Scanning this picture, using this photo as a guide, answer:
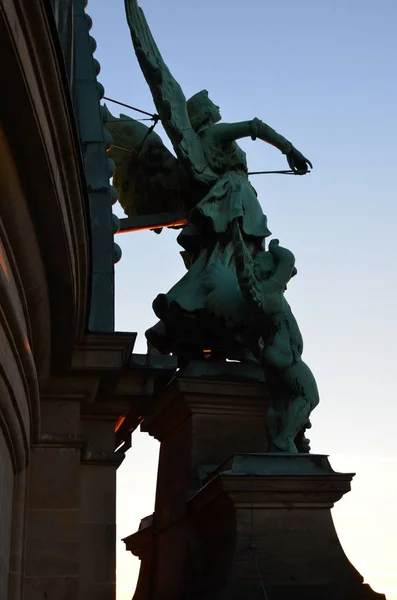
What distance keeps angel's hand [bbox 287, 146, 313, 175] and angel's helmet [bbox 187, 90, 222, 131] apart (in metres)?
1.05

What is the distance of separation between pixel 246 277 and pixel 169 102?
2.87m

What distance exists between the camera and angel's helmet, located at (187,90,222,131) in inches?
489

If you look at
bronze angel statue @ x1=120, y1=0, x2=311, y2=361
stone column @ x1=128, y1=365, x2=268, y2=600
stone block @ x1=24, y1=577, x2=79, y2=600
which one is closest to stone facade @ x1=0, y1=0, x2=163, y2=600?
stone block @ x1=24, y1=577, x2=79, y2=600

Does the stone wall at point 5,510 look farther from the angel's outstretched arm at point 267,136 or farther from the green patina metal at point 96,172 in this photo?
the angel's outstretched arm at point 267,136

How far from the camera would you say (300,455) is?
955cm

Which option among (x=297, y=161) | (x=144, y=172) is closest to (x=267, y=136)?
(x=297, y=161)

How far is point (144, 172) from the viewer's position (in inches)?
506

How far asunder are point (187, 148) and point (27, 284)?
5272 mm

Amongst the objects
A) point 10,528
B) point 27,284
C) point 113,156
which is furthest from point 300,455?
point 113,156

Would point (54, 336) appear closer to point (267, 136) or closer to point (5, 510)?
point (5, 510)

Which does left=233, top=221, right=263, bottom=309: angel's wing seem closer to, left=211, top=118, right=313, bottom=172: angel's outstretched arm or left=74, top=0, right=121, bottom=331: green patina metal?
left=74, top=0, right=121, bottom=331: green patina metal

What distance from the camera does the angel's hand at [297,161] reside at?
12.0 metres

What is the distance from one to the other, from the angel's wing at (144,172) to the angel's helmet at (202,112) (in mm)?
504

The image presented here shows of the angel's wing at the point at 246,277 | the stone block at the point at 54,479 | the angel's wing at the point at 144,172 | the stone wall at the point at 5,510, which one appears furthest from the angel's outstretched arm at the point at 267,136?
the stone wall at the point at 5,510
